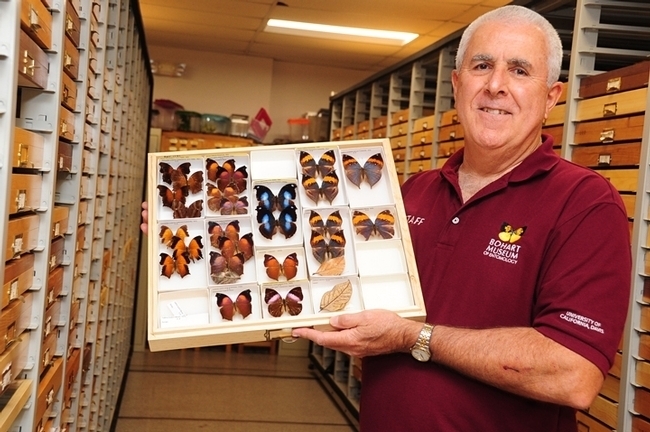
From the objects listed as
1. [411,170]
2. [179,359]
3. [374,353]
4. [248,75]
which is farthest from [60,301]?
[248,75]

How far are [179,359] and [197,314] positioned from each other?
6416mm

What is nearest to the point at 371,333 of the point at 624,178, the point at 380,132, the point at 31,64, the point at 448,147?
the point at 31,64

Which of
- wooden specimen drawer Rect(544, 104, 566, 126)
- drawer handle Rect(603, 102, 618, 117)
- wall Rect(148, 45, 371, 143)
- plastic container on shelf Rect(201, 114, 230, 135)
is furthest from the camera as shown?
wall Rect(148, 45, 371, 143)

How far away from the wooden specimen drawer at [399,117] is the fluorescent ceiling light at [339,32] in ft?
8.01

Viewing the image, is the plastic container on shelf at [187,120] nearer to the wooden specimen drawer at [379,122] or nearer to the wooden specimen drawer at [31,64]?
the wooden specimen drawer at [379,122]

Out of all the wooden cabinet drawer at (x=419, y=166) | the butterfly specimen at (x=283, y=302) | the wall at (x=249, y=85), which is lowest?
the butterfly specimen at (x=283, y=302)

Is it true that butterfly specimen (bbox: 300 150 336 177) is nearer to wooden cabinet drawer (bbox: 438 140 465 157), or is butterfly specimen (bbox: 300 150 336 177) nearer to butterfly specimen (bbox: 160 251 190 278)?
butterfly specimen (bbox: 160 251 190 278)

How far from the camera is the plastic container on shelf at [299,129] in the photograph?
10.2 meters

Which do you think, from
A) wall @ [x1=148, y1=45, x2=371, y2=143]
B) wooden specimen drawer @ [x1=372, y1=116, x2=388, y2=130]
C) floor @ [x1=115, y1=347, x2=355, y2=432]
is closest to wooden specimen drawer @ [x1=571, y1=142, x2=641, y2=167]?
wooden specimen drawer @ [x1=372, y1=116, x2=388, y2=130]

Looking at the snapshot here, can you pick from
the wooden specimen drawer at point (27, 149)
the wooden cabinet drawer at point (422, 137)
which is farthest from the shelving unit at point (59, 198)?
the wooden cabinet drawer at point (422, 137)

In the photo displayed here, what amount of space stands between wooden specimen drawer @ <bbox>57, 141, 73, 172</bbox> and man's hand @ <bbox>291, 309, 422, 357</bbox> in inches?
36.5

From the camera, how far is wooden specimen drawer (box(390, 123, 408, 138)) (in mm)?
5923

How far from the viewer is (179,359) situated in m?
8.13

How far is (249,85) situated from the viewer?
10586mm
